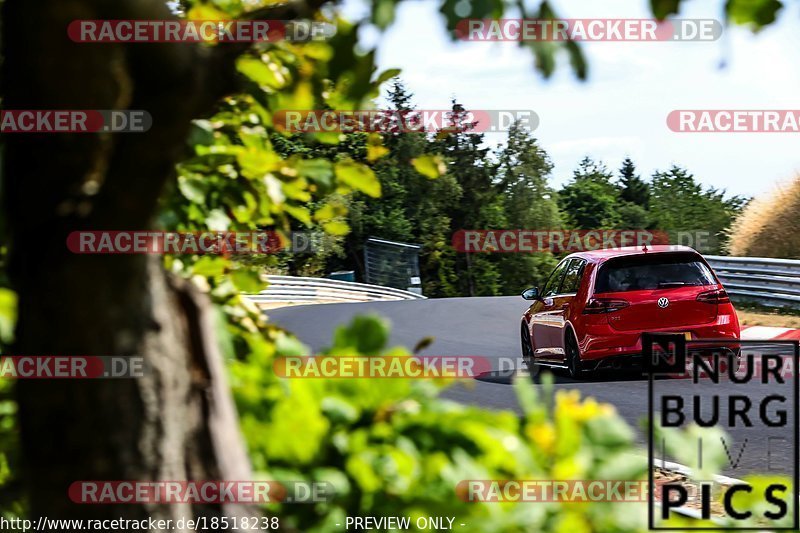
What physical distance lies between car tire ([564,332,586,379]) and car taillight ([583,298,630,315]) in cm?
48

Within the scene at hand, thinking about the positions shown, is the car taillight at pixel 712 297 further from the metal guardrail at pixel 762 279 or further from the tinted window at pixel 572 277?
the metal guardrail at pixel 762 279

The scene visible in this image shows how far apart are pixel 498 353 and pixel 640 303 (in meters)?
5.31

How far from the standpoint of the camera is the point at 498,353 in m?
18.3

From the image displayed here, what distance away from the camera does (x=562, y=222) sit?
293 ft

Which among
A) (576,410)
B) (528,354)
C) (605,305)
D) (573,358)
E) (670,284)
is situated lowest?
(528,354)

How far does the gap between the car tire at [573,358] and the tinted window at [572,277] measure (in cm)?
58

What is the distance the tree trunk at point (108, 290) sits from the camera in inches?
95.8

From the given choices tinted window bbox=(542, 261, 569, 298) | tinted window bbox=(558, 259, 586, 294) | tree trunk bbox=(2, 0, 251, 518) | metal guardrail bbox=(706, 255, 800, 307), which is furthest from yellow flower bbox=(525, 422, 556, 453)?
metal guardrail bbox=(706, 255, 800, 307)

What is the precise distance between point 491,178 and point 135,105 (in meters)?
78.3

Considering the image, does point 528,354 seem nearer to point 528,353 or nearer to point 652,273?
point 528,353

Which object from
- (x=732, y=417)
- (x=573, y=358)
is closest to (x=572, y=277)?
(x=573, y=358)

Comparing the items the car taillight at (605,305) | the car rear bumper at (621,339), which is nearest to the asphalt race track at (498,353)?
the car rear bumper at (621,339)

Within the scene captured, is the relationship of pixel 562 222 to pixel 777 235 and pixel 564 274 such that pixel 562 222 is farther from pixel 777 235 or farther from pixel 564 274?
pixel 564 274

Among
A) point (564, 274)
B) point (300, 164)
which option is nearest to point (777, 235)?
point (564, 274)
